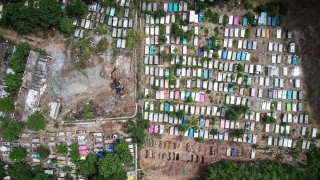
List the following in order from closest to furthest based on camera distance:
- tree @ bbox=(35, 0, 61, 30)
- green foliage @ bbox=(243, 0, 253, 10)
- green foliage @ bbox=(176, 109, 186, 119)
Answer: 1. tree @ bbox=(35, 0, 61, 30)
2. green foliage @ bbox=(243, 0, 253, 10)
3. green foliage @ bbox=(176, 109, 186, 119)

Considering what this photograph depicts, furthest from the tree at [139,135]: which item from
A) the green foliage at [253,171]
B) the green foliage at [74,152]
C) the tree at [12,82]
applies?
the tree at [12,82]

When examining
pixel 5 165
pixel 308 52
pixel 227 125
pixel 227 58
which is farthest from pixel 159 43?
pixel 5 165

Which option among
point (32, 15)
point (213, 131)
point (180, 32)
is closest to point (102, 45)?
point (32, 15)

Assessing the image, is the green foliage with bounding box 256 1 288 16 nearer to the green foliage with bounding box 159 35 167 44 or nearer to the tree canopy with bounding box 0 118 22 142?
the green foliage with bounding box 159 35 167 44

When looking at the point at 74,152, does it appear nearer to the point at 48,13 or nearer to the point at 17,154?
the point at 17,154

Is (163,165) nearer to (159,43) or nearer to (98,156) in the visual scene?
(98,156)

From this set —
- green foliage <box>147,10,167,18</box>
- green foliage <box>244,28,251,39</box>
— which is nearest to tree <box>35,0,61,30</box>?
green foliage <box>147,10,167,18</box>

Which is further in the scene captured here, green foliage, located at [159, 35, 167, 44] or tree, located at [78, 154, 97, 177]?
tree, located at [78, 154, 97, 177]
